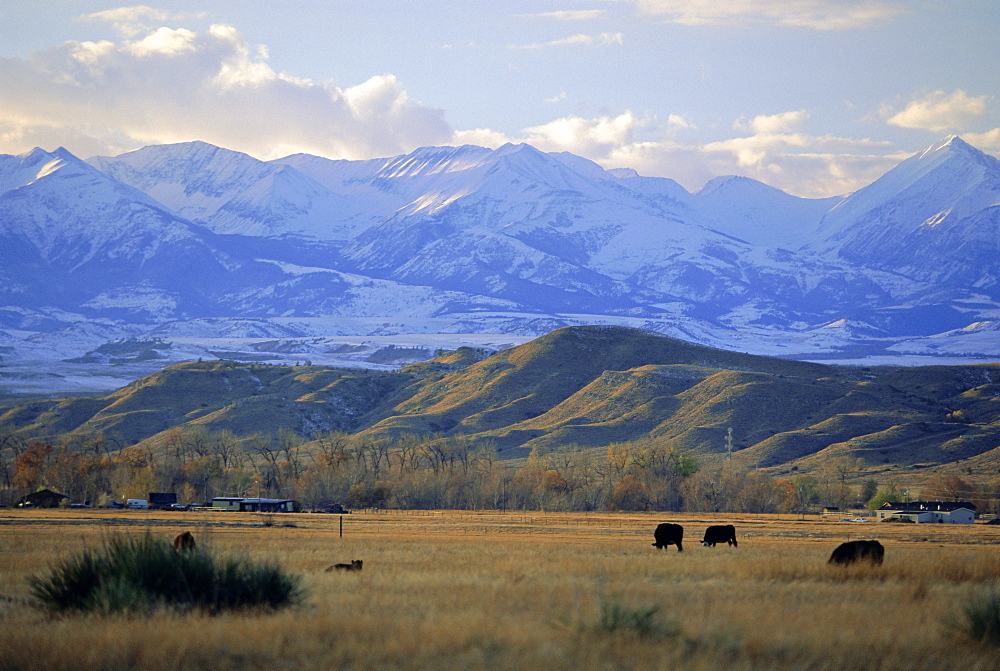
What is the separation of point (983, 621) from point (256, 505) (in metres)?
82.8

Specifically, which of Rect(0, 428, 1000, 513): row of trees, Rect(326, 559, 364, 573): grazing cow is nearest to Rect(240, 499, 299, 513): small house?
Rect(0, 428, 1000, 513): row of trees

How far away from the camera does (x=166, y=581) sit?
65.2ft

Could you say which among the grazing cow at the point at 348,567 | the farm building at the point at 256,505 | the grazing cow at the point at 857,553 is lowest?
the farm building at the point at 256,505

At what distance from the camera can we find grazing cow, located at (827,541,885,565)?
29.8 metres

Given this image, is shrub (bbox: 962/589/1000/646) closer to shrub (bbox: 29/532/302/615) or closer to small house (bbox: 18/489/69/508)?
shrub (bbox: 29/532/302/615)

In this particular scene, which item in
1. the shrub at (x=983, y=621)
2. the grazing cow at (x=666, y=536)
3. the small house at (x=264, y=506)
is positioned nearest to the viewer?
the shrub at (x=983, y=621)

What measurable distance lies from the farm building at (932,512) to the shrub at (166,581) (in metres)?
80.5

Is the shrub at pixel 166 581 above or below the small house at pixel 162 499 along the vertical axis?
above

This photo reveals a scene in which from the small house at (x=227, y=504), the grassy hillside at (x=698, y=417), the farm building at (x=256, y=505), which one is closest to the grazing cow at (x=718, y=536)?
the farm building at (x=256, y=505)

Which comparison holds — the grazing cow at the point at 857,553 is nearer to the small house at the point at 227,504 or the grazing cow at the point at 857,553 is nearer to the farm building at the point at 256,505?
the farm building at the point at 256,505

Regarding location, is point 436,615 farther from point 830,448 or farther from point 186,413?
point 186,413

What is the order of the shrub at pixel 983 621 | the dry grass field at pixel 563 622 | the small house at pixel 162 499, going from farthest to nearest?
the small house at pixel 162 499
the shrub at pixel 983 621
the dry grass field at pixel 563 622

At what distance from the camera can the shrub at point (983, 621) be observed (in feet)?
61.0

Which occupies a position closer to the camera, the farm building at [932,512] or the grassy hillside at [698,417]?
the farm building at [932,512]
